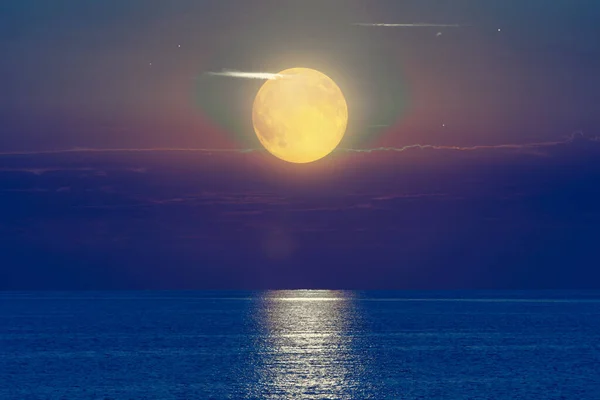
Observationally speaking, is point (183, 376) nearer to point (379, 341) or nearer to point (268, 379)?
point (268, 379)

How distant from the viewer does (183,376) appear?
76562 millimetres

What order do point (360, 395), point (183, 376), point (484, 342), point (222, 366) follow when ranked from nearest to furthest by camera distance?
1. point (360, 395)
2. point (183, 376)
3. point (222, 366)
4. point (484, 342)

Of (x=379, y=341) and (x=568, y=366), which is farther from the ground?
(x=379, y=341)

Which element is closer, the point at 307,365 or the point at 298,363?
the point at 307,365

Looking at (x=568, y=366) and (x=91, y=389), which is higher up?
(x=568, y=366)

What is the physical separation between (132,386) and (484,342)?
5825cm

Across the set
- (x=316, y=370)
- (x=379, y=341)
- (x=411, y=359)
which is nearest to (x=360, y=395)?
(x=316, y=370)

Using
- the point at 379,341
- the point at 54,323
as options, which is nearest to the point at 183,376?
the point at 379,341

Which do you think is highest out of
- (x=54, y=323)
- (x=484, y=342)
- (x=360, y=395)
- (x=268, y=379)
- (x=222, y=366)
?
(x=54, y=323)

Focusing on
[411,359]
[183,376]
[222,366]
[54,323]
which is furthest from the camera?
[54,323]

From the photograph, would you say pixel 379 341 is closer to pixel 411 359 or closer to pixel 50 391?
pixel 411 359

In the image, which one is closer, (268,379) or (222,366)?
(268,379)

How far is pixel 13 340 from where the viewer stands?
121250mm

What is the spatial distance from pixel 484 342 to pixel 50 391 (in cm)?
6309
